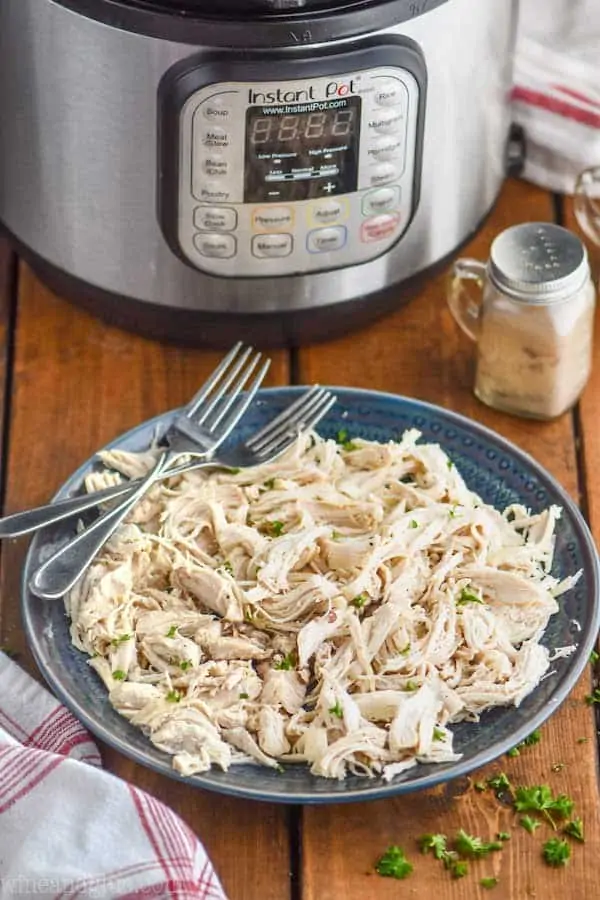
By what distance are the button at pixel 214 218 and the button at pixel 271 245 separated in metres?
0.03

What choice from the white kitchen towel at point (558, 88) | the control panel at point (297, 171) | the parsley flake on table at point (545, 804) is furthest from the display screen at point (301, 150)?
the parsley flake on table at point (545, 804)

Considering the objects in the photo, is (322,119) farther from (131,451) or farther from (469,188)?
(131,451)

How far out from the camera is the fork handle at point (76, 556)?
1.14 m

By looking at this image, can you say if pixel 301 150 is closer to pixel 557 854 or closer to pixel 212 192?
pixel 212 192

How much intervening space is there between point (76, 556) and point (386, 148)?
42 centimetres

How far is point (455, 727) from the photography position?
107 centimetres

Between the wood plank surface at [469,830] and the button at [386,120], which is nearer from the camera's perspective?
the wood plank surface at [469,830]

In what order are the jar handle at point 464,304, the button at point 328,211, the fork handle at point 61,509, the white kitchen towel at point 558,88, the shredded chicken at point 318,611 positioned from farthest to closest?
the white kitchen towel at point 558,88, the jar handle at point 464,304, the button at point 328,211, the fork handle at point 61,509, the shredded chicken at point 318,611

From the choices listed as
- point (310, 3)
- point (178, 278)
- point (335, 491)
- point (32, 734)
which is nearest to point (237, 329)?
point (178, 278)

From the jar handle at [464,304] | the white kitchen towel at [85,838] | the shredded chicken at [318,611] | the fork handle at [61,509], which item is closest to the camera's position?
the white kitchen towel at [85,838]

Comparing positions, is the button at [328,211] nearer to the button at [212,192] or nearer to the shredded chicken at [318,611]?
the button at [212,192]

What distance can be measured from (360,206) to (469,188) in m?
0.14

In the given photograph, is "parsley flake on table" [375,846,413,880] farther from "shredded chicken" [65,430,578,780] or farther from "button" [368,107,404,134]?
"button" [368,107,404,134]

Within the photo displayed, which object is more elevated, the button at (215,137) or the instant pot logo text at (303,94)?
the instant pot logo text at (303,94)
